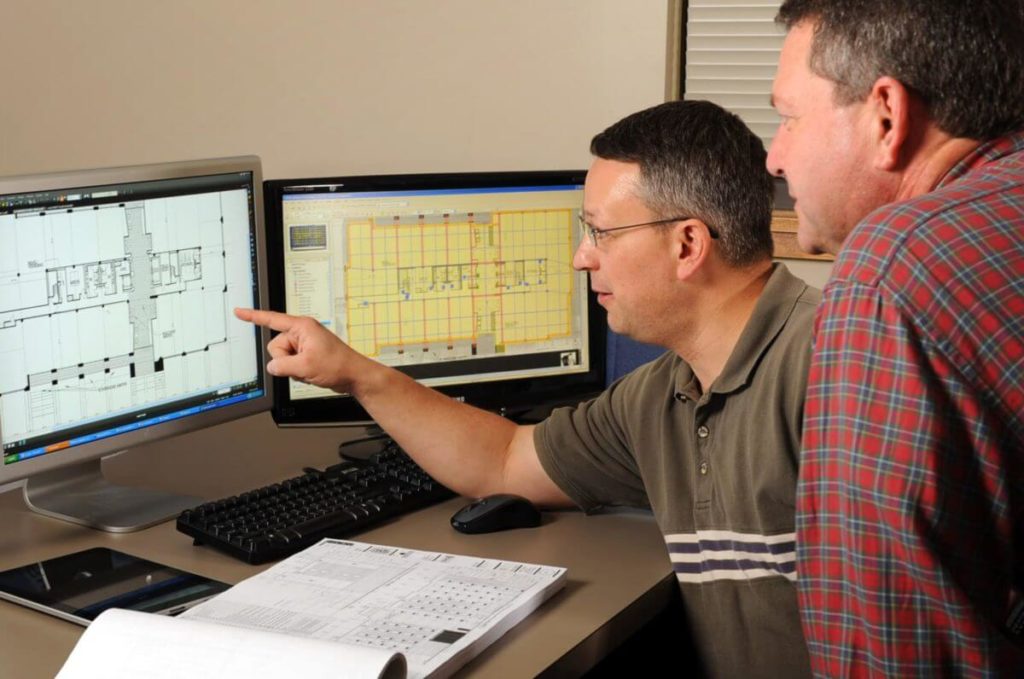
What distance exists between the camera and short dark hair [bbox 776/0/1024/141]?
1.09 meters

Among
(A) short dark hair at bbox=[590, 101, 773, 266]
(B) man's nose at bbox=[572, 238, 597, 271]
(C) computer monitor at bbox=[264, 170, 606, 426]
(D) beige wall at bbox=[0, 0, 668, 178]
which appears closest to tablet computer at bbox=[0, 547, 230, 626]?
(C) computer monitor at bbox=[264, 170, 606, 426]

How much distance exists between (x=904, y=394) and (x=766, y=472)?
55cm

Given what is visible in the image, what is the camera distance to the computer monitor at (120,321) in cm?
151

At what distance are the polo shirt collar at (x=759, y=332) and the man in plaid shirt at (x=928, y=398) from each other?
0.47 metres

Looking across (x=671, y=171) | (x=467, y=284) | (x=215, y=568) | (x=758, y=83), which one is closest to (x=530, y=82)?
(x=758, y=83)

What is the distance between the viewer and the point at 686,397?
162 cm

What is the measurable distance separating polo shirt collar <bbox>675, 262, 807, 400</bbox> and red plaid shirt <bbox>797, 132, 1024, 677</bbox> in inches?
20.4

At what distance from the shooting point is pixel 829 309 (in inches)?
39.4

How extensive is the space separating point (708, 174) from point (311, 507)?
68cm

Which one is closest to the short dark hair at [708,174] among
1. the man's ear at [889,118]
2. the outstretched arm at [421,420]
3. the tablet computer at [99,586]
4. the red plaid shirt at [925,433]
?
the outstretched arm at [421,420]

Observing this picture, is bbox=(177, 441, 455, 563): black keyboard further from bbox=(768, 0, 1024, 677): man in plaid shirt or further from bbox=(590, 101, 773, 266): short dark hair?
bbox=(768, 0, 1024, 677): man in plaid shirt

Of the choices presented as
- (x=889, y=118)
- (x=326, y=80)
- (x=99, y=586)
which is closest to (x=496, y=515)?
(x=99, y=586)

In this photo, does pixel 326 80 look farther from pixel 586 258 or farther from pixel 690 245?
pixel 690 245

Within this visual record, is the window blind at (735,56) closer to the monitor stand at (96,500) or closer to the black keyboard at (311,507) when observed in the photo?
the black keyboard at (311,507)
